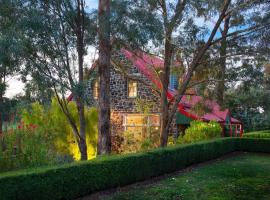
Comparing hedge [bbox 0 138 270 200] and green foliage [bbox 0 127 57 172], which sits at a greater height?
green foliage [bbox 0 127 57 172]

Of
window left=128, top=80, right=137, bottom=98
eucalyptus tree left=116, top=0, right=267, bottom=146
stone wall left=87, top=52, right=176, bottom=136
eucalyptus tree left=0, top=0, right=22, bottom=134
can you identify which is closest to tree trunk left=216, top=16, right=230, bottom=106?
eucalyptus tree left=116, top=0, right=267, bottom=146

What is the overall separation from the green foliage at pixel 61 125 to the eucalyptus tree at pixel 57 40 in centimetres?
A: 395

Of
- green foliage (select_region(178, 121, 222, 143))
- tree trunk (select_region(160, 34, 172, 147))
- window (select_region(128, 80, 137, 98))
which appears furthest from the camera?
window (select_region(128, 80, 137, 98))

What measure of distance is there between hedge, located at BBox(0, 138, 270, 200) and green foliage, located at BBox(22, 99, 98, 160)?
5670 mm

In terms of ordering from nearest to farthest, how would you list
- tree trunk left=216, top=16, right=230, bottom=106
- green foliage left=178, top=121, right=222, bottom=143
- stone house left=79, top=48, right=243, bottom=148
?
tree trunk left=216, top=16, right=230, bottom=106, green foliage left=178, top=121, right=222, bottom=143, stone house left=79, top=48, right=243, bottom=148

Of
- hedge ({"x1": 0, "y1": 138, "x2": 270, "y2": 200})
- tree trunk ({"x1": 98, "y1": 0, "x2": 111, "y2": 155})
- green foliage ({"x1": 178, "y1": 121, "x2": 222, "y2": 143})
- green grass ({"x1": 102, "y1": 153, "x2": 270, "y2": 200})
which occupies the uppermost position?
tree trunk ({"x1": 98, "y1": 0, "x2": 111, "y2": 155})

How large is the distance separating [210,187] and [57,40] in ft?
21.9

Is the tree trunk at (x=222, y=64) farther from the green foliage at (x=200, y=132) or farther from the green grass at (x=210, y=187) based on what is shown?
the green grass at (x=210, y=187)

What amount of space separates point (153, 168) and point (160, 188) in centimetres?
149

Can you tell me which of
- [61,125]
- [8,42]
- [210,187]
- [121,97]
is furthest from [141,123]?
[8,42]

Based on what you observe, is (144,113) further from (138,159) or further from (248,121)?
(248,121)

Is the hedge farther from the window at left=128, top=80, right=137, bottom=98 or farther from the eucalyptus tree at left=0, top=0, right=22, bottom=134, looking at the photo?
the window at left=128, top=80, right=137, bottom=98

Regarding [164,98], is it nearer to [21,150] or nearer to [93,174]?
[93,174]

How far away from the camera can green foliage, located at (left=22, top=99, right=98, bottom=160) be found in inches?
643
